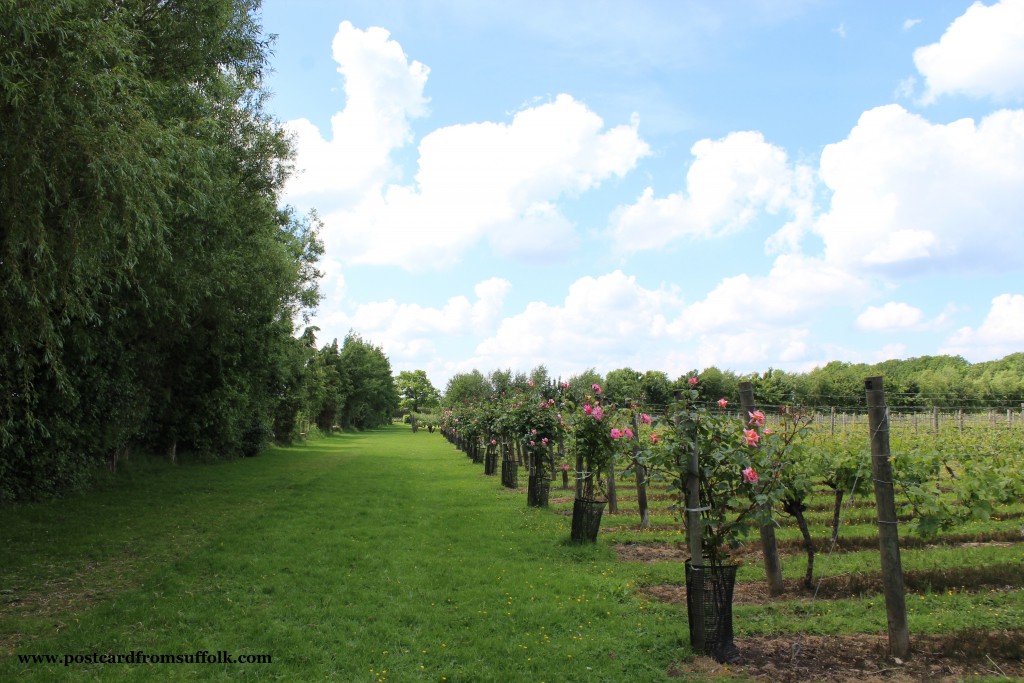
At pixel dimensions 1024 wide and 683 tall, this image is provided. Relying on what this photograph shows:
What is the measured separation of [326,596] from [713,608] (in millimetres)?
3876

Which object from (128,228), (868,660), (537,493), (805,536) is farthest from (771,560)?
(128,228)

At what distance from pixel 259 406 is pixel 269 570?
66.3ft

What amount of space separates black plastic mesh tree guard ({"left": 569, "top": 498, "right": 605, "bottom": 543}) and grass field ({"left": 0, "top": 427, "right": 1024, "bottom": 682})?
0.30 metres

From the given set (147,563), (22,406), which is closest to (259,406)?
(22,406)

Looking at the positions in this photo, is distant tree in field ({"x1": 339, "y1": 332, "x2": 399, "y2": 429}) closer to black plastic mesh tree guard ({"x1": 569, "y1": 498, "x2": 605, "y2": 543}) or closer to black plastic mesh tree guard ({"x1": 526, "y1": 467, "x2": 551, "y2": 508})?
black plastic mesh tree guard ({"x1": 526, "y1": 467, "x2": 551, "y2": 508})

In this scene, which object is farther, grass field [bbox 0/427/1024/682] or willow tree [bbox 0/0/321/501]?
willow tree [bbox 0/0/321/501]

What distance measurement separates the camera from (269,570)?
296 inches

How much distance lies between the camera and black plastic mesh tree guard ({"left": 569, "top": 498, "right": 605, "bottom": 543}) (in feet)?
28.1

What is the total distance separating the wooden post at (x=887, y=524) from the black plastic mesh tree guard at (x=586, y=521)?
14.1 ft

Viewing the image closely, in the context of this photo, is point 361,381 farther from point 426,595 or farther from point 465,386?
point 426,595

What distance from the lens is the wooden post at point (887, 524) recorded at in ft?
14.7

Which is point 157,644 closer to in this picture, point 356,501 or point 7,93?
point 7,93

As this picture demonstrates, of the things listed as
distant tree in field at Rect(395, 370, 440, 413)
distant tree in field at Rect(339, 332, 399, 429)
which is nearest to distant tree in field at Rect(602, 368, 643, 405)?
distant tree in field at Rect(339, 332, 399, 429)

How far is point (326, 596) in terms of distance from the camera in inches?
252
